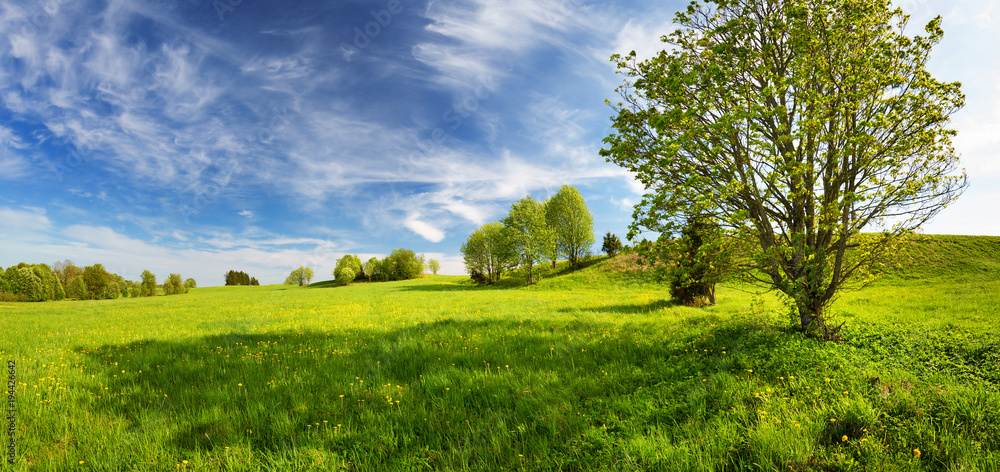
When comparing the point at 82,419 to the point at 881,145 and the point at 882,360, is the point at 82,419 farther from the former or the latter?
the point at 881,145

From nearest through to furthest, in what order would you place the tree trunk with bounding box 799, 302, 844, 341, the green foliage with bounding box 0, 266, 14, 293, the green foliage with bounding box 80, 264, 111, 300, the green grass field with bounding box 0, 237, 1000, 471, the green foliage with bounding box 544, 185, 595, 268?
the green grass field with bounding box 0, 237, 1000, 471 → the tree trunk with bounding box 799, 302, 844, 341 → the green foliage with bounding box 544, 185, 595, 268 → the green foliage with bounding box 0, 266, 14, 293 → the green foliage with bounding box 80, 264, 111, 300

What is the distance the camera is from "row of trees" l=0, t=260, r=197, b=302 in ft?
183

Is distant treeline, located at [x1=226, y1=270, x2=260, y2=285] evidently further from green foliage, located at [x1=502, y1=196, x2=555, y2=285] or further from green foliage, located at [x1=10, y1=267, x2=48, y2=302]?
green foliage, located at [x1=502, y1=196, x2=555, y2=285]

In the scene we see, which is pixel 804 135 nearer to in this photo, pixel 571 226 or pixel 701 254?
pixel 701 254

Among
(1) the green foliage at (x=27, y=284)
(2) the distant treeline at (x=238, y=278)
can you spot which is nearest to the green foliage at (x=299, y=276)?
(2) the distant treeline at (x=238, y=278)

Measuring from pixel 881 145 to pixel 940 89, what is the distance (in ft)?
6.06

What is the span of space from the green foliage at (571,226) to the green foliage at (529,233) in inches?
57.8

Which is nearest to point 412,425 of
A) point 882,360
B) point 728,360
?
point 728,360

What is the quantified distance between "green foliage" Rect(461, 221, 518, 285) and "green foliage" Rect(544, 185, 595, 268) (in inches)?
255

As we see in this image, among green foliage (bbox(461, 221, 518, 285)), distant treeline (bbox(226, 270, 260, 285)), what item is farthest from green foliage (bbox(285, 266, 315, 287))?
green foliage (bbox(461, 221, 518, 285))

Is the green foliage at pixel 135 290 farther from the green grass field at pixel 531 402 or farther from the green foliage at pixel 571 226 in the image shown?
the green grass field at pixel 531 402

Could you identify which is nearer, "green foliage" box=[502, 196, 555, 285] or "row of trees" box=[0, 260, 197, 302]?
"green foliage" box=[502, 196, 555, 285]

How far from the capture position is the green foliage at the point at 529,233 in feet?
151

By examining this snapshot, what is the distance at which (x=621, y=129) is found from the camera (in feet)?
30.3
